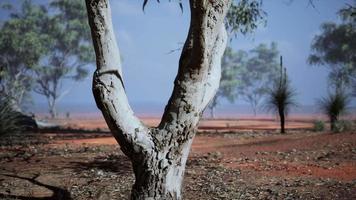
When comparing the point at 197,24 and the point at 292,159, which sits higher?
the point at 197,24

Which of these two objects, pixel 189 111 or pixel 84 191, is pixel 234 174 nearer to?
pixel 84 191

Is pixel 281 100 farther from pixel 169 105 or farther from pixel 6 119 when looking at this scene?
pixel 169 105

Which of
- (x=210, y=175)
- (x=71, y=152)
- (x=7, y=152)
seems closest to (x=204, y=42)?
(x=210, y=175)

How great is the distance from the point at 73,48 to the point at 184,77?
42.5 m

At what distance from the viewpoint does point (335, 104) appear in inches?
680

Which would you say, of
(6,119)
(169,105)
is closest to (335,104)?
(6,119)

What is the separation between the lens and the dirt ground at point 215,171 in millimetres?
6711

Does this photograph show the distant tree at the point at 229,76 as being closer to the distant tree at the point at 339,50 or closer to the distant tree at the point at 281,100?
the distant tree at the point at 339,50

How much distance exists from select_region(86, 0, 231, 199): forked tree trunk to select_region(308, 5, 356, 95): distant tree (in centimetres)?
3937

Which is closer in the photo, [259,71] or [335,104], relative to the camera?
[335,104]

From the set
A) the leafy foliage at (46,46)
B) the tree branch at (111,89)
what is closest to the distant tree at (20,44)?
the leafy foliage at (46,46)

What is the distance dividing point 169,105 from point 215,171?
14.0ft

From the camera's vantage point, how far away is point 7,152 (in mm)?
11789

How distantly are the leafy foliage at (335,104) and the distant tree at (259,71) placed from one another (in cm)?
5649
